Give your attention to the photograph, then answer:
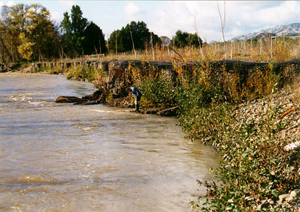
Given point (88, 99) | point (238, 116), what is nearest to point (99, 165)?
point (238, 116)

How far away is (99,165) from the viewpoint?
490 cm

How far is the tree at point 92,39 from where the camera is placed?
139ft

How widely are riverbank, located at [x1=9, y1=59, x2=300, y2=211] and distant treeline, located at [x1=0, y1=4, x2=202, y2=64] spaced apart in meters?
31.5

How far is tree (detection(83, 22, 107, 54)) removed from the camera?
42.4 metres

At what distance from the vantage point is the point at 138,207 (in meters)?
3.50

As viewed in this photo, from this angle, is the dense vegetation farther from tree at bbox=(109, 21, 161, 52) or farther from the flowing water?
tree at bbox=(109, 21, 161, 52)

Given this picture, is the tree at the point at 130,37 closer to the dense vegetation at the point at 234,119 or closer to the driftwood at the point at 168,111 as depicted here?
the dense vegetation at the point at 234,119

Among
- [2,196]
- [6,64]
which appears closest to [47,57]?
[6,64]

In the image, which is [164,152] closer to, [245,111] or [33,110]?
[245,111]

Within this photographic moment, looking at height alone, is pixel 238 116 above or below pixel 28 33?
below

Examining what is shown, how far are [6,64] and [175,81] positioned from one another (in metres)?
38.5

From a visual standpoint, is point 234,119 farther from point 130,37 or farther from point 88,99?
point 130,37

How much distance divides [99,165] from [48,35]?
42.4 m

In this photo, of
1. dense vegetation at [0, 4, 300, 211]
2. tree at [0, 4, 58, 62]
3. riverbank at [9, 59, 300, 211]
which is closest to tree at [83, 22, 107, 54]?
tree at [0, 4, 58, 62]
